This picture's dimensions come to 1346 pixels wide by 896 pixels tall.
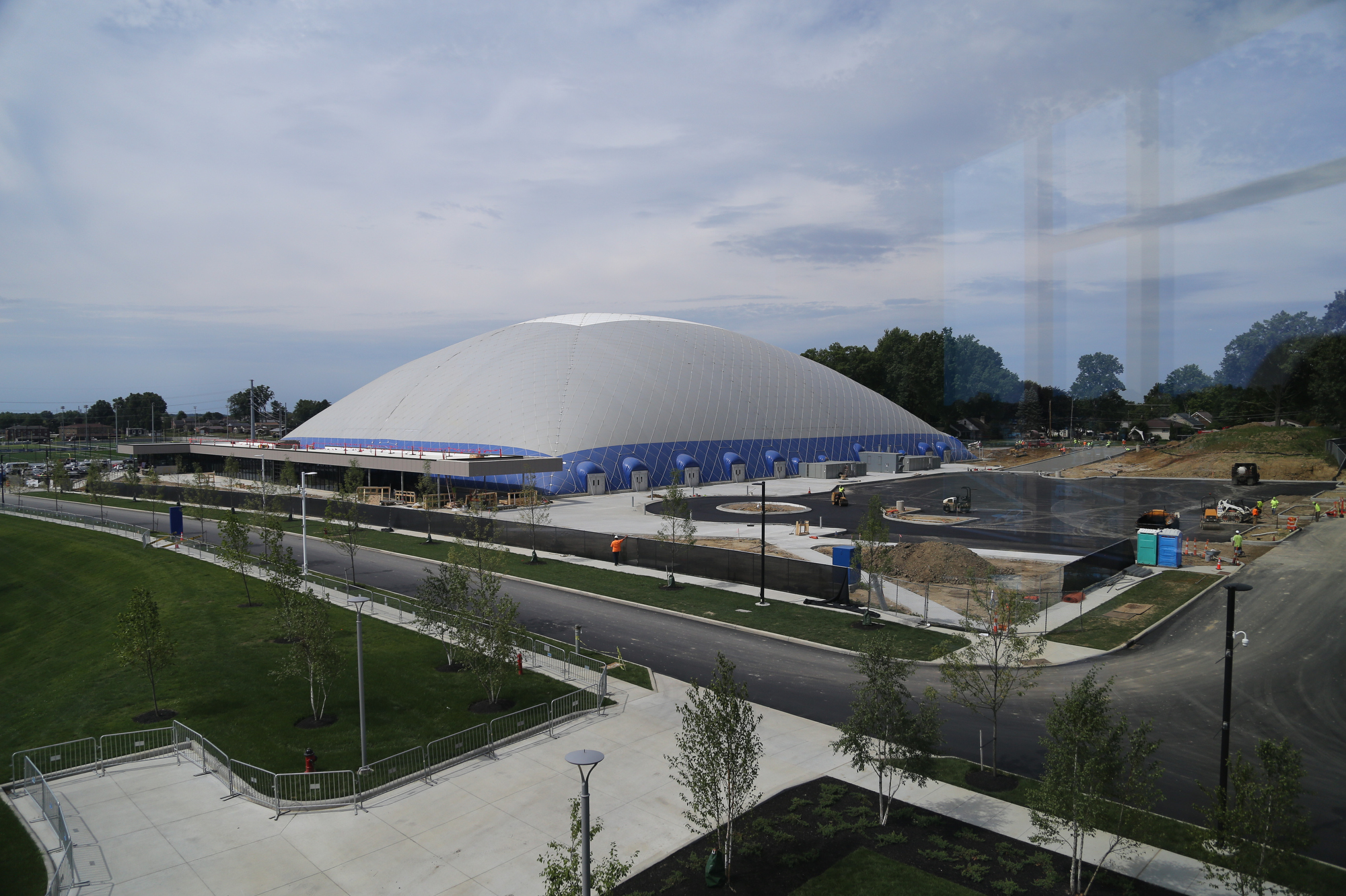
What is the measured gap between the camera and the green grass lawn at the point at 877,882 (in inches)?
501

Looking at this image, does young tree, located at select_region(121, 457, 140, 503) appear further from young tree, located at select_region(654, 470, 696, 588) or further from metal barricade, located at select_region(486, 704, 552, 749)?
metal barricade, located at select_region(486, 704, 552, 749)

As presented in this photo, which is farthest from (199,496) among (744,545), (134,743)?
(134,743)

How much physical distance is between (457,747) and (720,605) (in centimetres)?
1593

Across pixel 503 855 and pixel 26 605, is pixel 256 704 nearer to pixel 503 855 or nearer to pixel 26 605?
pixel 503 855

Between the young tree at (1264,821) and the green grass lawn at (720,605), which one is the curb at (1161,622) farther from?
the young tree at (1264,821)

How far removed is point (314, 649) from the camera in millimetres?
21234

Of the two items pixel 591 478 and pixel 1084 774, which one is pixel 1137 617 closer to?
pixel 1084 774

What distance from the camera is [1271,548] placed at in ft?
135

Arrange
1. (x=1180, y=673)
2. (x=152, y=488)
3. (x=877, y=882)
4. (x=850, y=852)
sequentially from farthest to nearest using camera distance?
(x=152, y=488) < (x=1180, y=673) < (x=850, y=852) < (x=877, y=882)

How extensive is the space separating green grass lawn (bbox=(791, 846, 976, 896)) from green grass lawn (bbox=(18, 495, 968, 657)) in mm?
4859

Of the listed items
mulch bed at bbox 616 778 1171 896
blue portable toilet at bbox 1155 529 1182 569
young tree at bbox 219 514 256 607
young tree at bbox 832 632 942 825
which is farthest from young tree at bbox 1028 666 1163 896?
young tree at bbox 219 514 256 607

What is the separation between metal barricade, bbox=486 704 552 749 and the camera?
1973 centimetres

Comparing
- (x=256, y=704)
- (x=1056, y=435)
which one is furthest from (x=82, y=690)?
(x=1056, y=435)

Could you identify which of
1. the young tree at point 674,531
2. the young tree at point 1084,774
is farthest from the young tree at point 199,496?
the young tree at point 1084,774
